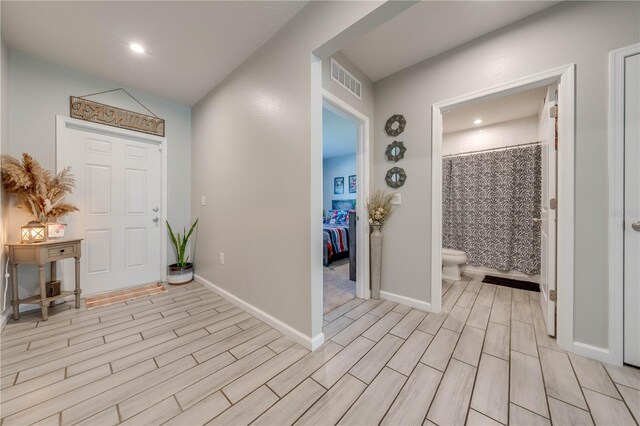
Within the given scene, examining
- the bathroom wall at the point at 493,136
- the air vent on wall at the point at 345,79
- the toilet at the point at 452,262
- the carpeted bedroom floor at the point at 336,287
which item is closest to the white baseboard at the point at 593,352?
the toilet at the point at 452,262

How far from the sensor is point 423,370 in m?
1.36

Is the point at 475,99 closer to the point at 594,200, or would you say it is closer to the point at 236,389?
the point at 594,200

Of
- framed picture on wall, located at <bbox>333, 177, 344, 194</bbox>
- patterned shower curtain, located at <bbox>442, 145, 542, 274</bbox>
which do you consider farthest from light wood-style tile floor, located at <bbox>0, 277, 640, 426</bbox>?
framed picture on wall, located at <bbox>333, 177, 344, 194</bbox>

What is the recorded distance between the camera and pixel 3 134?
76.1 inches

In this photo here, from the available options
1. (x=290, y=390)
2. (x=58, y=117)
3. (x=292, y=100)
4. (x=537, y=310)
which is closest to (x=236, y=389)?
(x=290, y=390)

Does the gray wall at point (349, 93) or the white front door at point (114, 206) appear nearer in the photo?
the gray wall at point (349, 93)

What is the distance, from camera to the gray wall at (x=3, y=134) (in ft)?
6.06

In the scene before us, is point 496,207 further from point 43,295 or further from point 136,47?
point 43,295

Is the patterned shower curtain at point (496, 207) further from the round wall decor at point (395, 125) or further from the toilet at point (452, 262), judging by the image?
the round wall decor at point (395, 125)

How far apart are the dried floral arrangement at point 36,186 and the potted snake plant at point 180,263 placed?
1016 mm

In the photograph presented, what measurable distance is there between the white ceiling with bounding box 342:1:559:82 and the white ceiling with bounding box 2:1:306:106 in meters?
0.77

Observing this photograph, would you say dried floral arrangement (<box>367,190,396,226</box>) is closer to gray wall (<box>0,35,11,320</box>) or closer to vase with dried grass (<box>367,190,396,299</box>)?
vase with dried grass (<box>367,190,396,299</box>)

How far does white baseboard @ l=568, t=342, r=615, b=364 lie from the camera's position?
1.43 meters

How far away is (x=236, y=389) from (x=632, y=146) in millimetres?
2714
